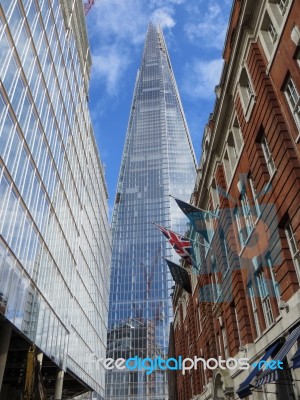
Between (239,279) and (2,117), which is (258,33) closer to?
(239,279)

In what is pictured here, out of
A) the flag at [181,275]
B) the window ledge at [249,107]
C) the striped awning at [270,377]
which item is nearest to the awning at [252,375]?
the striped awning at [270,377]

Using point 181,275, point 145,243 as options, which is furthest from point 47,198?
point 145,243

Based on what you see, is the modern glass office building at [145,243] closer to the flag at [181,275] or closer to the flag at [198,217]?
the flag at [181,275]

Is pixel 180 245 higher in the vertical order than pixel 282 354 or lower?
higher

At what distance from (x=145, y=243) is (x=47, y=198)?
107754 mm

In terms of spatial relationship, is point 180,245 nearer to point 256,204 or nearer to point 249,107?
point 256,204

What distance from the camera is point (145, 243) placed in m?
140

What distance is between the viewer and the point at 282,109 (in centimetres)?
1767

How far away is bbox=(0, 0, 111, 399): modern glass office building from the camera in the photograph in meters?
25.0

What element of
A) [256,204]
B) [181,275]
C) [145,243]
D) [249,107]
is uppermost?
[145,243]

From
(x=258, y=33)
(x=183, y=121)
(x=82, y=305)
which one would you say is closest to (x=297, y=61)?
(x=258, y=33)

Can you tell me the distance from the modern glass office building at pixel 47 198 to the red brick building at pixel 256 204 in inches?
521

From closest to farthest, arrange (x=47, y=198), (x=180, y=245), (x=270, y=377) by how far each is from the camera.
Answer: (x=270, y=377), (x=180, y=245), (x=47, y=198)

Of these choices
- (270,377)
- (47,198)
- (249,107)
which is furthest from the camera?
(47,198)
